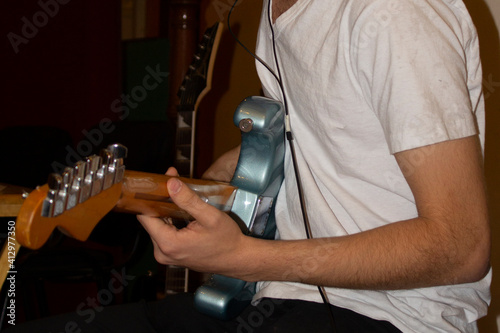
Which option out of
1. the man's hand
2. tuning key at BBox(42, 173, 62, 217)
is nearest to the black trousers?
the man's hand

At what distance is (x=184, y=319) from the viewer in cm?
89

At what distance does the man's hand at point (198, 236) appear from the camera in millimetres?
656

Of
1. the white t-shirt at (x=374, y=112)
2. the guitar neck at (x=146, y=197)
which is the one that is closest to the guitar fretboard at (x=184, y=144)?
the white t-shirt at (x=374, y=112)

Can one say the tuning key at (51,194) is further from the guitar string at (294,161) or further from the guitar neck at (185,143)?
the guitar neck at (185,143)

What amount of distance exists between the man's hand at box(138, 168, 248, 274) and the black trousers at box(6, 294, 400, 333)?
15 cm

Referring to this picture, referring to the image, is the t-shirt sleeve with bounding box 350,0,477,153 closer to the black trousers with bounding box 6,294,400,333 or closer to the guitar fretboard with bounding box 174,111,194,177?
the black trousers with bounding box 6,294,400,333

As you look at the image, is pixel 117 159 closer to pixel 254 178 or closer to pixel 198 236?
pixel 198 236

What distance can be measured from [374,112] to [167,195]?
330 mm

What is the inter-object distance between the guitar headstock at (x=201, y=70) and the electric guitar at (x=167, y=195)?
0.56 m

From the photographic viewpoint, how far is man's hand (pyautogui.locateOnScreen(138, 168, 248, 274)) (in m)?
0.66

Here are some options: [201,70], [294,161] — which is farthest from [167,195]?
[201,70]

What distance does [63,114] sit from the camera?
3.00 metres

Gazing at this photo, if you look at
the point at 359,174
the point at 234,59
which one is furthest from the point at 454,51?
the point at 234,59

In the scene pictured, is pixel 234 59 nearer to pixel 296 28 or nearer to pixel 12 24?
pixel 12 24
